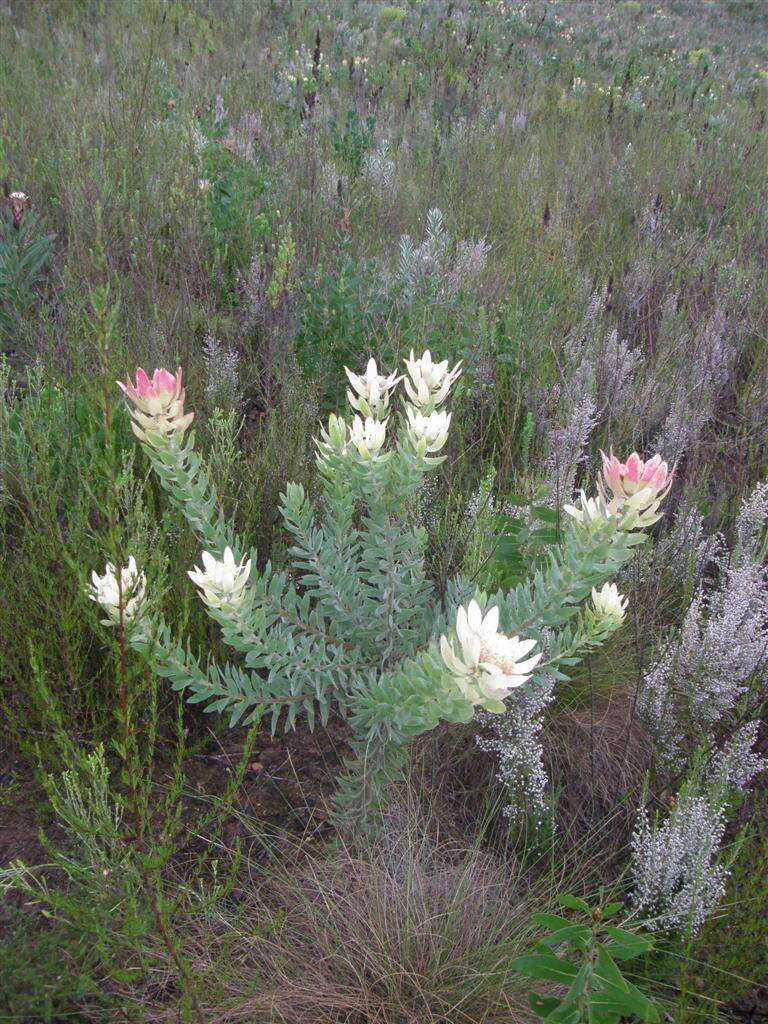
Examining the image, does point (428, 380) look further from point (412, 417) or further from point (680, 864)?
point (680, 864)

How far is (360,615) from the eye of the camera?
176cm

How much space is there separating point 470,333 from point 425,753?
181cm

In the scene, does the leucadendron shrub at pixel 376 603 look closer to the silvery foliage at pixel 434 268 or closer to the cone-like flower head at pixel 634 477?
the cone-like flower head at pixel 634 477

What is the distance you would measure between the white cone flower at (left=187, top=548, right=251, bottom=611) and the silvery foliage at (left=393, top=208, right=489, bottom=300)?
1.89 metres

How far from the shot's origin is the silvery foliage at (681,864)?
A: 1555 millimetres

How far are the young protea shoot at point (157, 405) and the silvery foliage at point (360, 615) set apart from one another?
2 cm

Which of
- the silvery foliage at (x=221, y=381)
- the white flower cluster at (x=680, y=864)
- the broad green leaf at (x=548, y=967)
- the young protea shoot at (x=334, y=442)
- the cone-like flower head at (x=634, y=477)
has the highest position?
the cone-like flower head at (x=634, y=477)

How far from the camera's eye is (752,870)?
170 cm

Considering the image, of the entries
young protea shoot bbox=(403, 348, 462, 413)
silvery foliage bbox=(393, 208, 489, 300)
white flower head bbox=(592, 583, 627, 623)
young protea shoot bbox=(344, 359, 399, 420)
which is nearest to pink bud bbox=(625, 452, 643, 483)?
white flower head bbox=(592, 583, 627, 623)

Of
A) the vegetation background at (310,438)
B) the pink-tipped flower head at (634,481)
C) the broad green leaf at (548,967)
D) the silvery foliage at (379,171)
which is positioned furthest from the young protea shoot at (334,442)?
the silvery foliage at (379,171)

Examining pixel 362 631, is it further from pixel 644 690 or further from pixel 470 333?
pixel 470 333

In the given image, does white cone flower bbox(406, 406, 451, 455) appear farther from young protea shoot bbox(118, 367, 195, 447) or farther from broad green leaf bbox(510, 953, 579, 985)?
broad green leaf bbox(510, 953, 579, 985)

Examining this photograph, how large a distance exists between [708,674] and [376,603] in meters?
0.90

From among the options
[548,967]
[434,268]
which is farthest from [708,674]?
[434,268]
